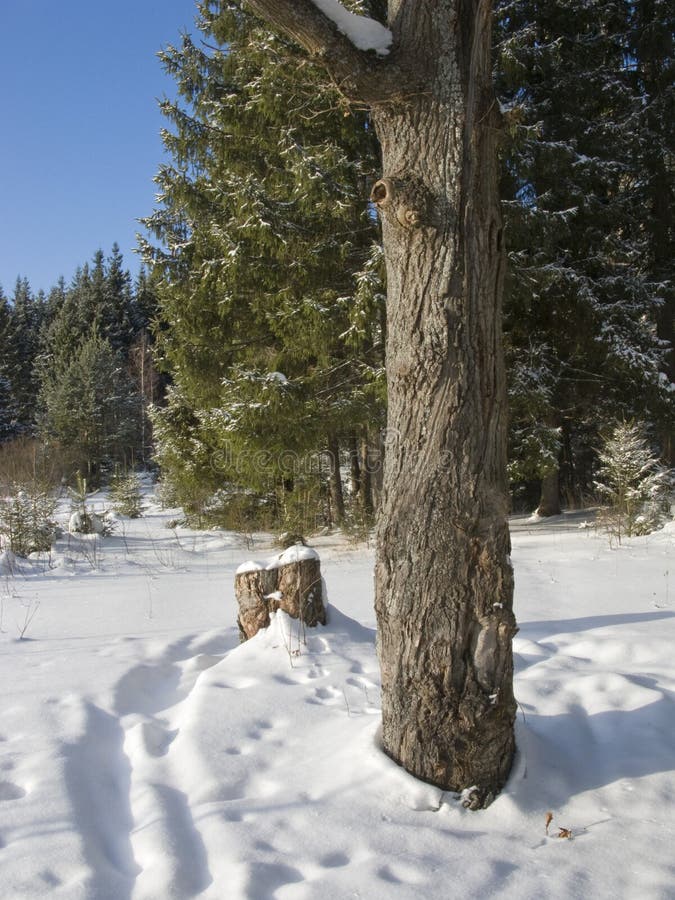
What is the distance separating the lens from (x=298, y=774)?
Result: 8.27 ft

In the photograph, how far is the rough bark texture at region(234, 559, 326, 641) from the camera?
4.10 m

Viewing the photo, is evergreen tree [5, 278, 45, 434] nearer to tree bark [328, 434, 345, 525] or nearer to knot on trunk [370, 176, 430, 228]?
tree bark [328, 434, 345, 525]

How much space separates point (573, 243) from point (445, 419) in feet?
34.1

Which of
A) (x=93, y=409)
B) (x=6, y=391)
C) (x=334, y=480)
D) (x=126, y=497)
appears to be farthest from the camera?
(x=6, y=391)

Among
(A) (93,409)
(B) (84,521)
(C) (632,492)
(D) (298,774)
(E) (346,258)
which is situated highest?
(A) (93,409)

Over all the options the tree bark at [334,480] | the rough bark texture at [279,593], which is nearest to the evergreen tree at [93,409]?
the tree bark at [334,480]

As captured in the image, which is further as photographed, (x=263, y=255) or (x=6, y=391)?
(x=6, y=391)

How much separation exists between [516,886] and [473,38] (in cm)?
295

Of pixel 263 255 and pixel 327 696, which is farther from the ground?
pixel 263 255

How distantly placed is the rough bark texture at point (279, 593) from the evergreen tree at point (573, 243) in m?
6.74

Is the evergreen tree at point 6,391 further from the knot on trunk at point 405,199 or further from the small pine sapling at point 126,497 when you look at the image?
the knot on trunk at point 405,199

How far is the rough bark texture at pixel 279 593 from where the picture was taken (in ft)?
13.4

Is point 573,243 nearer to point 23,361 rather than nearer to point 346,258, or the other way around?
point 346,258

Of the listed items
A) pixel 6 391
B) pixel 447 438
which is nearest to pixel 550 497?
pixel 447 438
